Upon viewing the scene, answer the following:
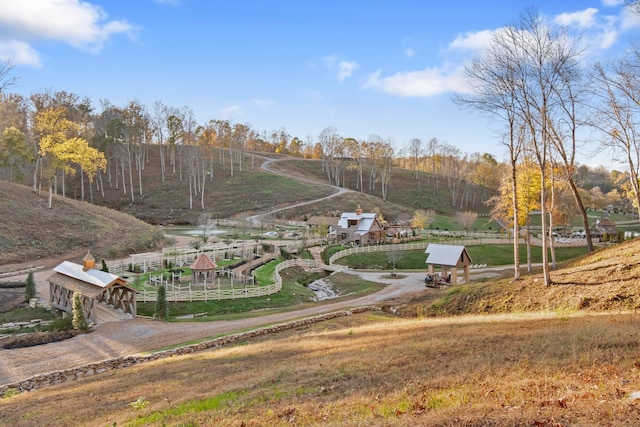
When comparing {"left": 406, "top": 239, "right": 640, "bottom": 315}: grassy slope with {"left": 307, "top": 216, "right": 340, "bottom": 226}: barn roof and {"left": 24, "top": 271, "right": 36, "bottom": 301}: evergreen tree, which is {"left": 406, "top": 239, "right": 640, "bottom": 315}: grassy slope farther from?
{"left": 307, "top": 216, "right": 340, "bottom": 226}: barn roof

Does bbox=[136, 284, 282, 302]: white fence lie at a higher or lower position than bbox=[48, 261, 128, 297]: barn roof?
lower

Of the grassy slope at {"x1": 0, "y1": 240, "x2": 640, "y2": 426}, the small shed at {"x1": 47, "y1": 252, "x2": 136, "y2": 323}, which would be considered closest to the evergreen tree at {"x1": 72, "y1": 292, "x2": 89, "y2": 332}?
the small shed at {"x1": 47, "y1": 252, "x2": 136, "y2": 323}

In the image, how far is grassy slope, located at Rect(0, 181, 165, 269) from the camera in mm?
38409

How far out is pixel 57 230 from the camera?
1697 inches

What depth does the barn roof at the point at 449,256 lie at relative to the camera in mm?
34438

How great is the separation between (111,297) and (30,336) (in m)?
6.18

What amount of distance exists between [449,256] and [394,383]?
87.6 ft

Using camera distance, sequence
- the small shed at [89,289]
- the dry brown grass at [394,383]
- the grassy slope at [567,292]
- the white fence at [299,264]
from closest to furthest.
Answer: the dry brown grass at [394,383] < the grassy slope at [567,292] < the small shed at [89,289] < the white fence at [299,264]

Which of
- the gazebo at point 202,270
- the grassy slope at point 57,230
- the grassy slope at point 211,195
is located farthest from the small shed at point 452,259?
the grassy slope at point 211,195

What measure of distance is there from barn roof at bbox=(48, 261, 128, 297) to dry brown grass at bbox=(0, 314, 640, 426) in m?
10.1

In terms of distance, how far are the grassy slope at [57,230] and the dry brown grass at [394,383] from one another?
2953 centimetres

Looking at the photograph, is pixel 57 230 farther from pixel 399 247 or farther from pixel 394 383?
pixel 394 383

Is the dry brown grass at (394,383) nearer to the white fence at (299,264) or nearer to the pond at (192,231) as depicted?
the white fence at (299,264)

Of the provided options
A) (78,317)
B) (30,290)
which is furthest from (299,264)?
(78,317)
